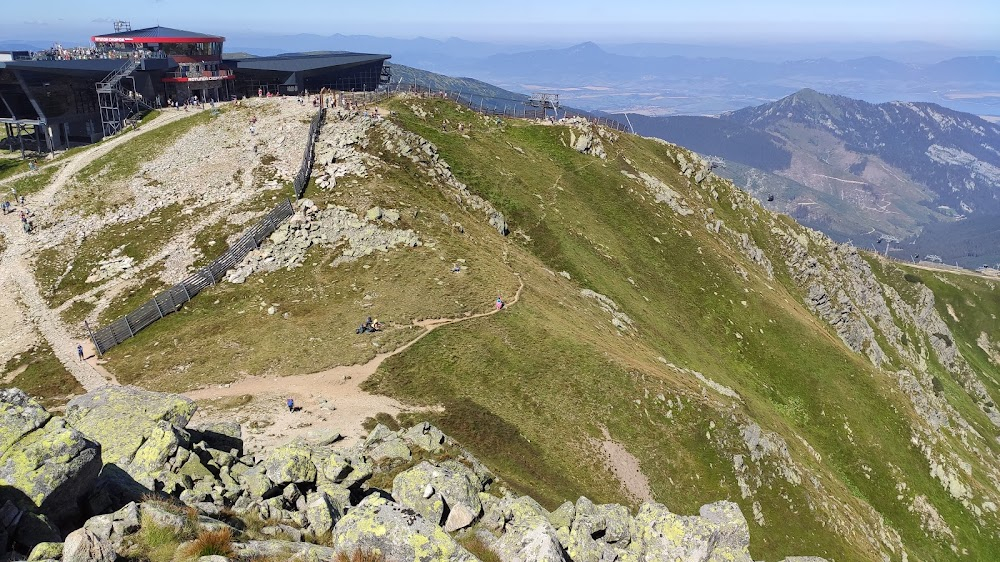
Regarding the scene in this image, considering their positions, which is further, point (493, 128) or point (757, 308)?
point (493, 128)

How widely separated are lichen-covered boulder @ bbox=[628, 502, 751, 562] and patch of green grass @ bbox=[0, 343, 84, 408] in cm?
4411

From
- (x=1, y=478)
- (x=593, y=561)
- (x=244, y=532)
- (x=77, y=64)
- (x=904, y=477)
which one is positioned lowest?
(x=904, y=477)

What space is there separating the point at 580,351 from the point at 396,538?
42.3 meters

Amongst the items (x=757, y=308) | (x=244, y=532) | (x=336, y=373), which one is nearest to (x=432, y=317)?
(x=336, y=373)

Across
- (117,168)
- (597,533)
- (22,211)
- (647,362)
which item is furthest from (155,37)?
(597,533)

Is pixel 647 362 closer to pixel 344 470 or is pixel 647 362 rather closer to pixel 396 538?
pixel 344 470

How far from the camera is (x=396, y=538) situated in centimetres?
1659

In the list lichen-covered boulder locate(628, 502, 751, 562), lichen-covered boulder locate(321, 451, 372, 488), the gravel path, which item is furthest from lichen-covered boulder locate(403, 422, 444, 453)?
the gravel path

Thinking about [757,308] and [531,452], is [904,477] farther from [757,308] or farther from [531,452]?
[531,452]

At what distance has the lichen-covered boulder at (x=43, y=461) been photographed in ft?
50.8

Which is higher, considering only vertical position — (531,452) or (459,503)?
(459,503)

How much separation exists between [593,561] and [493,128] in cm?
10326

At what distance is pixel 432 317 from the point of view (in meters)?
57.2

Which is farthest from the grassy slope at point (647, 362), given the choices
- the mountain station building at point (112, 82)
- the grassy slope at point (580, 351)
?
the mountain station building at point (112, 82)
